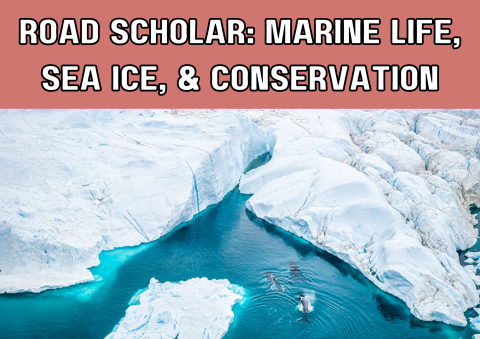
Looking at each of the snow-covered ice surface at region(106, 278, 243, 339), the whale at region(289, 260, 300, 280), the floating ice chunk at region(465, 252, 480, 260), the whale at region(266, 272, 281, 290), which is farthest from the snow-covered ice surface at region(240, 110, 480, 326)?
the snow-covered ice surface at region(106, 278, 243, 339)

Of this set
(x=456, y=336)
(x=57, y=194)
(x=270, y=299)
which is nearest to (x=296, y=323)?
(x=270, y=299)

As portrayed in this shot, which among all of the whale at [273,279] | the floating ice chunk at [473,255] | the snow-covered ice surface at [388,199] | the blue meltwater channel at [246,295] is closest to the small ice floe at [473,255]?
the floating ice chunk at [473,255]

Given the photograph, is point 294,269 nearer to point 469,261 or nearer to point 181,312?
point 181,312

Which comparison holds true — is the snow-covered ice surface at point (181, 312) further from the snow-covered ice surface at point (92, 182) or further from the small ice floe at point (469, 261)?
the small ice floe at point (469, 261)

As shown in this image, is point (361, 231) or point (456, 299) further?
point (361, 231)

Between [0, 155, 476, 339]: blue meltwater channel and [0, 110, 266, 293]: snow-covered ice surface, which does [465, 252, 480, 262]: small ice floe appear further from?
[0, 110, 266, 293]: snow-covered ice surface

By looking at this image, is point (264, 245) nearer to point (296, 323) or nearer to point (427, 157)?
point (296, 323)
